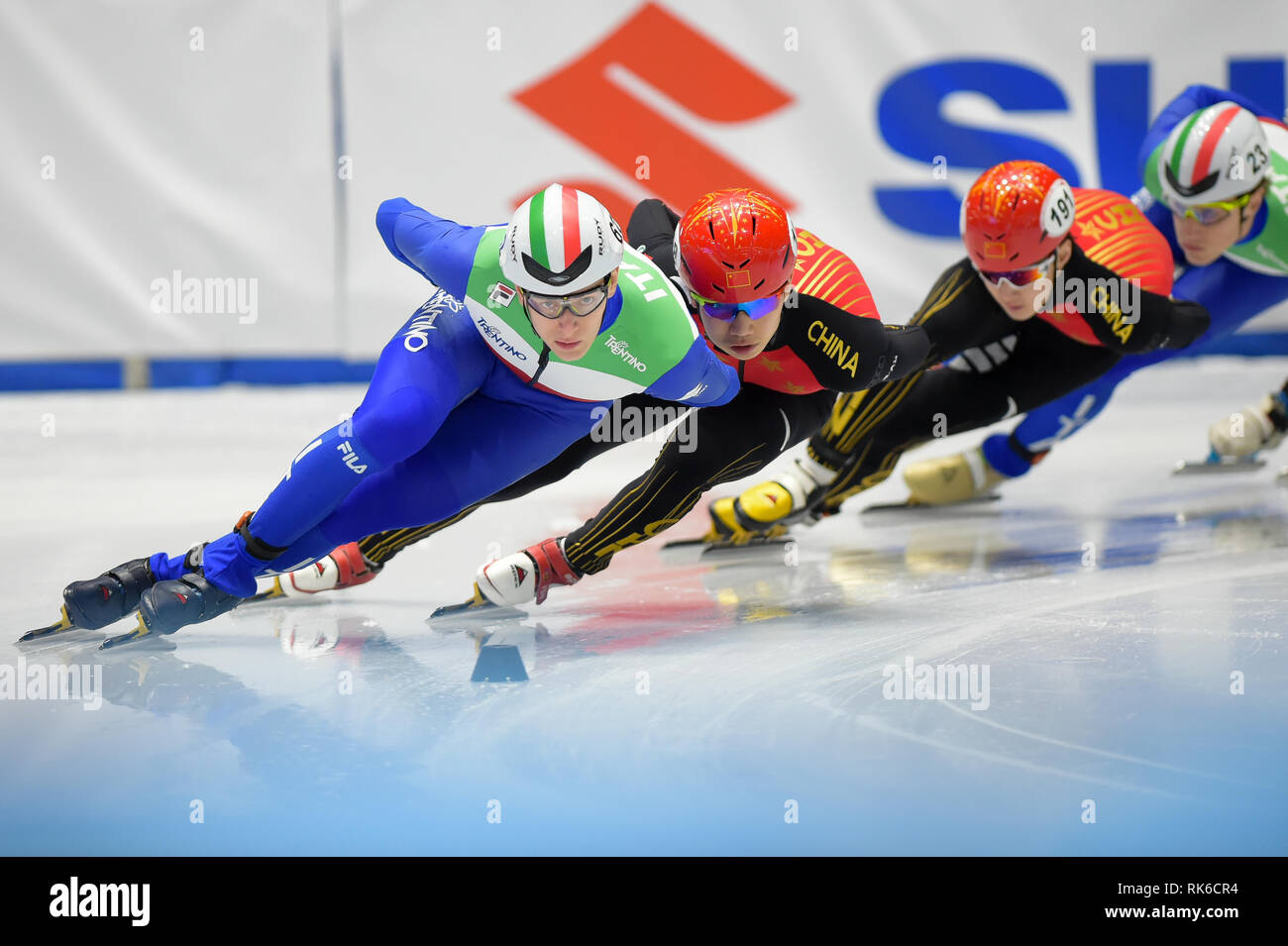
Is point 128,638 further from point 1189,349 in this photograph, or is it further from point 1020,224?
point 1189,349

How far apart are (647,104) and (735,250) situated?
5.22 m

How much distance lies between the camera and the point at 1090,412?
560cm

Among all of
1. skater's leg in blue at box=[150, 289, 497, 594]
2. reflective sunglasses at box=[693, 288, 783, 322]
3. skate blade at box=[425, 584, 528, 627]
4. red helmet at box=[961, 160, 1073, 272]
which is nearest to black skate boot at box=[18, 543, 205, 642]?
skater's leg in blue at box=[150, 289, 497, 594]

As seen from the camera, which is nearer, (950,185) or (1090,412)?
(1090,412)

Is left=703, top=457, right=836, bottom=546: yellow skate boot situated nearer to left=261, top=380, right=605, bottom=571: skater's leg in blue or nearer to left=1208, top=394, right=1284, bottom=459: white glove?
left=261, top=380, right=605, bottom=571: skater's leg in blue

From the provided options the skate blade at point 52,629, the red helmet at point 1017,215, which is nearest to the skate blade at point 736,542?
the red helmet at point 1017,215

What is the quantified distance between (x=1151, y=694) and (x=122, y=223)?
693 cm

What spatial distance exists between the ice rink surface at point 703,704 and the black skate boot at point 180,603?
0.13 meters

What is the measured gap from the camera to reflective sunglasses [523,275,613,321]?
3.24 m

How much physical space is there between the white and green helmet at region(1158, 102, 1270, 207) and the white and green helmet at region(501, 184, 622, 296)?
2765mm
